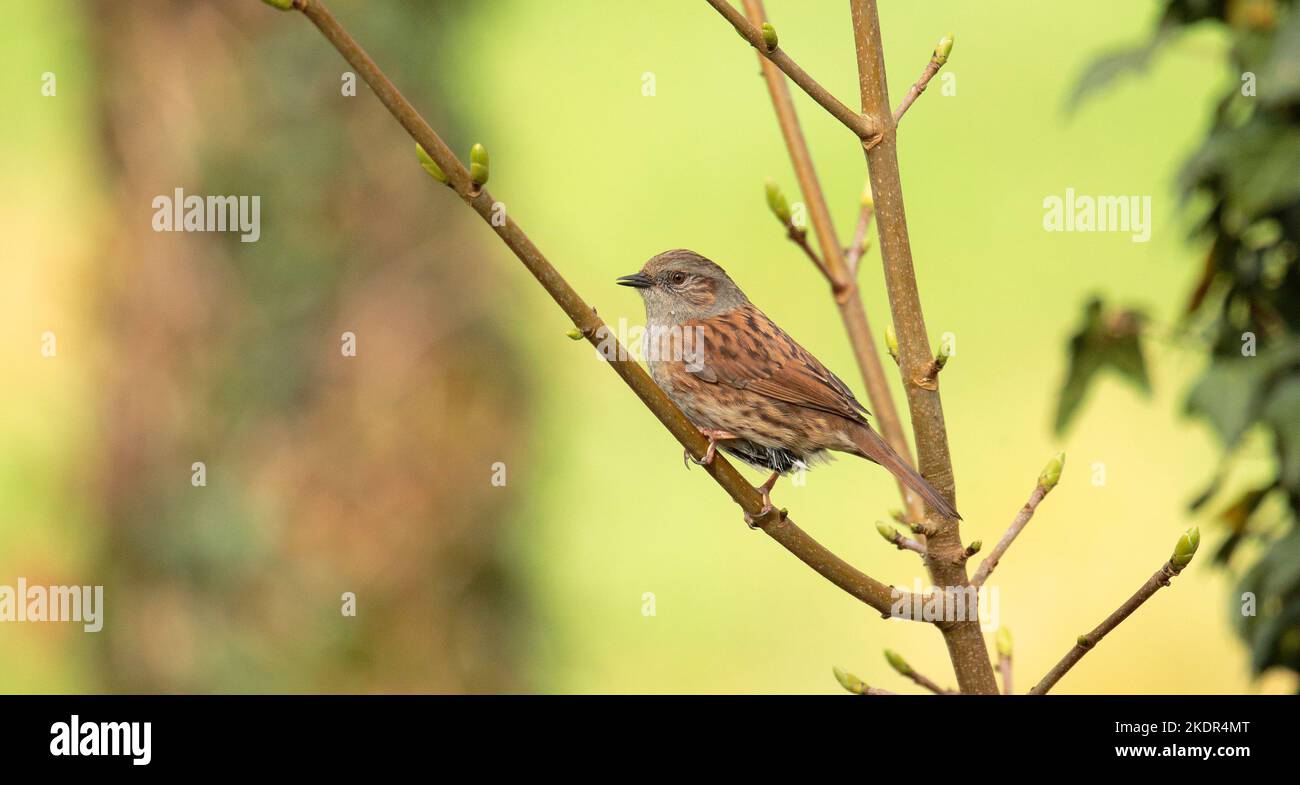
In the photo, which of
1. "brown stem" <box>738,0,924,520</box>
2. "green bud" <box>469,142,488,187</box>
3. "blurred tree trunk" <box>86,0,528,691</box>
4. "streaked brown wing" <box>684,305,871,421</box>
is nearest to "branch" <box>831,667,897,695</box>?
"brown stem" <box>738,0,924,520</box>

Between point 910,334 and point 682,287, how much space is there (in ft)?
5.19

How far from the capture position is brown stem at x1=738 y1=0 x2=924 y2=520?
284 cm

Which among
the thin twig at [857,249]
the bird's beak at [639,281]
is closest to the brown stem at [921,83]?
the thin twig at [857,249]

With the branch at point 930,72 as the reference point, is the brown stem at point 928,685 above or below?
below

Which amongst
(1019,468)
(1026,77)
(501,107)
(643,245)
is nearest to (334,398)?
(501,107)

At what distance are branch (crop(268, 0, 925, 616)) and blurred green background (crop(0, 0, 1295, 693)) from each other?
132cm

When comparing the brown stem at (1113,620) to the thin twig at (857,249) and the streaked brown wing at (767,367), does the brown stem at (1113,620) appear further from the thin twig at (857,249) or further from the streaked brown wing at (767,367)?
the streaked brown wing at (767,367)

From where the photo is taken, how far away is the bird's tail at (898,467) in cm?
235

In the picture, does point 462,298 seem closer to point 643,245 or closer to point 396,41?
point 396,41

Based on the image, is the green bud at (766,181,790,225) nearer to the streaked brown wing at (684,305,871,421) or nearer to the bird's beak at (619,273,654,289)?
the streaked brown wing at (684,305,871,421)

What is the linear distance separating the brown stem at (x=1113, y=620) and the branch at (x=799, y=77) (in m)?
0.92

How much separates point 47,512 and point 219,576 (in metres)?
3.40

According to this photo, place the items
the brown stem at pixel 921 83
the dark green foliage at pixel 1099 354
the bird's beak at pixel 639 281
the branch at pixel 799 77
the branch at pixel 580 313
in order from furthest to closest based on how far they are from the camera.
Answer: the bird's beak at pixel 639 281
the dark green foliage at pixel 1099 354
the brown stem at pixel 921 83
the branch at pixel 799 77
the branch at pixel 580 313

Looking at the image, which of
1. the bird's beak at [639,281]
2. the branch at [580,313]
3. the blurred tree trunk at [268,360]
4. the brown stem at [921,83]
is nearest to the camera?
the branch at [580,313]
